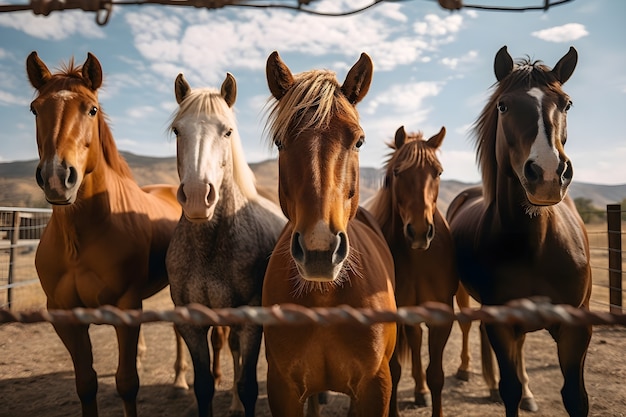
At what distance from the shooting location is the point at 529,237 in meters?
2.59

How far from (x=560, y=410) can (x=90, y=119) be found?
491cm

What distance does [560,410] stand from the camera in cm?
368

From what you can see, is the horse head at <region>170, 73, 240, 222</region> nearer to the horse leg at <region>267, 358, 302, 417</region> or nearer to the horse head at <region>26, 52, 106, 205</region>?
the horse head at <region>26, 52, 106, 205</region>

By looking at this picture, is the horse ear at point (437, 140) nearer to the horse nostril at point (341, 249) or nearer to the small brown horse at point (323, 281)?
the small brown horse at point (323, 281)

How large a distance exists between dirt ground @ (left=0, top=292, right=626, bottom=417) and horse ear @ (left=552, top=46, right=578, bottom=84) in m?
3.09

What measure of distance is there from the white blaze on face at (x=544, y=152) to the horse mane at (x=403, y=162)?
3.54ft

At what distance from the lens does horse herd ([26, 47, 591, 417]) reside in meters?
1.93

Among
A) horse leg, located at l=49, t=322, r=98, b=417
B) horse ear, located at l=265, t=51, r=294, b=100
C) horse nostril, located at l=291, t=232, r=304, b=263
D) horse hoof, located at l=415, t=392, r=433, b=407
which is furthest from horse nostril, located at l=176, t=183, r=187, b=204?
horse hoof, located at l=415, t=392, r=433, b=407

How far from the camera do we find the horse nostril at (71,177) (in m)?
2.37

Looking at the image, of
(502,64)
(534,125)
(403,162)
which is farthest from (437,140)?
(534,125)

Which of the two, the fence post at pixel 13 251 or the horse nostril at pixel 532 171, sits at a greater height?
the horse nostril at pixel 532 171

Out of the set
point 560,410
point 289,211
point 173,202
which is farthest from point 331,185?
point 560,410

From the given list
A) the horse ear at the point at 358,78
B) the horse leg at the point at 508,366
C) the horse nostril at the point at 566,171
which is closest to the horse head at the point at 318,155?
the horse ear at the point at 358,78

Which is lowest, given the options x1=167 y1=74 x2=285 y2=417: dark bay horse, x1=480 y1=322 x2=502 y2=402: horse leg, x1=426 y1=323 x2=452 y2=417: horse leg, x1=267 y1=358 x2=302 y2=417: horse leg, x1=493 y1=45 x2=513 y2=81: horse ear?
x1=480 y1=322 x2=502 y2=402: horse leg
